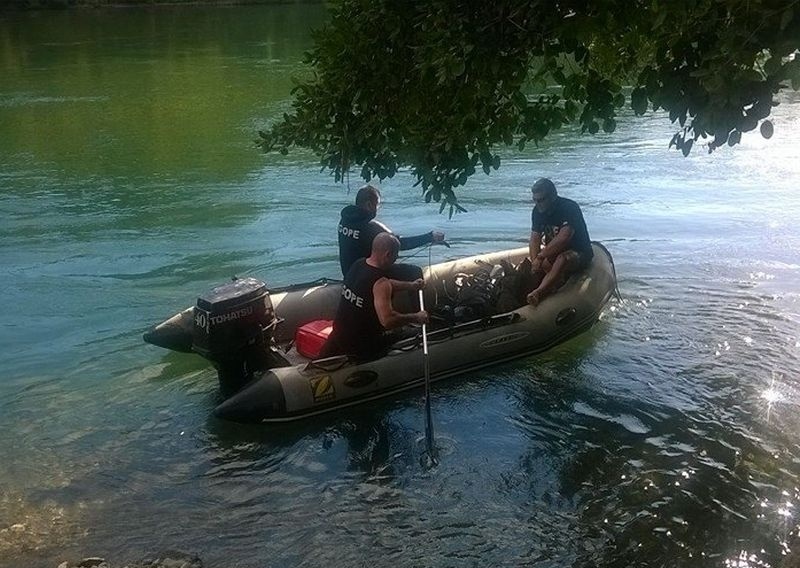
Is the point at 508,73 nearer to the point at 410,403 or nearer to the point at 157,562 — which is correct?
the point at 410,403

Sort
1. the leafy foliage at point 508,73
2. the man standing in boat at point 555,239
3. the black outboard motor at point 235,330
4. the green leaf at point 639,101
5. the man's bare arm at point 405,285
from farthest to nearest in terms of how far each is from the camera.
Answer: the man standing in boat at point 555,239 → the man's bare arm at point 405,285 → the black outboard motor at point 235,330 → the green leaf at point 639,101 → the leafy foliage at point 508,73

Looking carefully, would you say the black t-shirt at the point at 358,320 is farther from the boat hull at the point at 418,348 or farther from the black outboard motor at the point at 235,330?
the black outboard motor at the point at 235,330

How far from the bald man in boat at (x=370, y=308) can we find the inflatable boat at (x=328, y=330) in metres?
0.14

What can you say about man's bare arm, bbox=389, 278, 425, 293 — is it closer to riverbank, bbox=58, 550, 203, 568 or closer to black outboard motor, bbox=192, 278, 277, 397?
black outboard motor, bbox=192, 278, 277, 397

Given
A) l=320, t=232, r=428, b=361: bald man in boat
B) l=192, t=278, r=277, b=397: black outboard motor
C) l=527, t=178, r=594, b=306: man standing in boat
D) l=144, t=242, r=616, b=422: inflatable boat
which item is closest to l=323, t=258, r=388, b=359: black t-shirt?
l=320, t=232, r=428, b=361: bald man in boat

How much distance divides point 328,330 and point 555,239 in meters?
2.66

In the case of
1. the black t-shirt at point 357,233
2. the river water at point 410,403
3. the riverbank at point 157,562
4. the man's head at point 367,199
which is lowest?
the riverbank at point 157,562

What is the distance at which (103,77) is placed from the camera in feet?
90.9

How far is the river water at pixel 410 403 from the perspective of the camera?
6.02 meters

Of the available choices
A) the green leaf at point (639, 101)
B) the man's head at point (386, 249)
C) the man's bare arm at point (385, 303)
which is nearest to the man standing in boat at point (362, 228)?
the man's head at point (386, 249)

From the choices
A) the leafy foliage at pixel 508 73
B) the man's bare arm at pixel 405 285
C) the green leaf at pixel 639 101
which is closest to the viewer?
the leafy foliage at pixel 508 73

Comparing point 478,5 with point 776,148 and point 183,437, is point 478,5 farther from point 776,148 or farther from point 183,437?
point 776,148

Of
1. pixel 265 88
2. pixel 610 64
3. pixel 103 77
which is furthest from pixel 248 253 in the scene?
pixel 103 77

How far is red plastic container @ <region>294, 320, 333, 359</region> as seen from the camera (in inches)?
308
